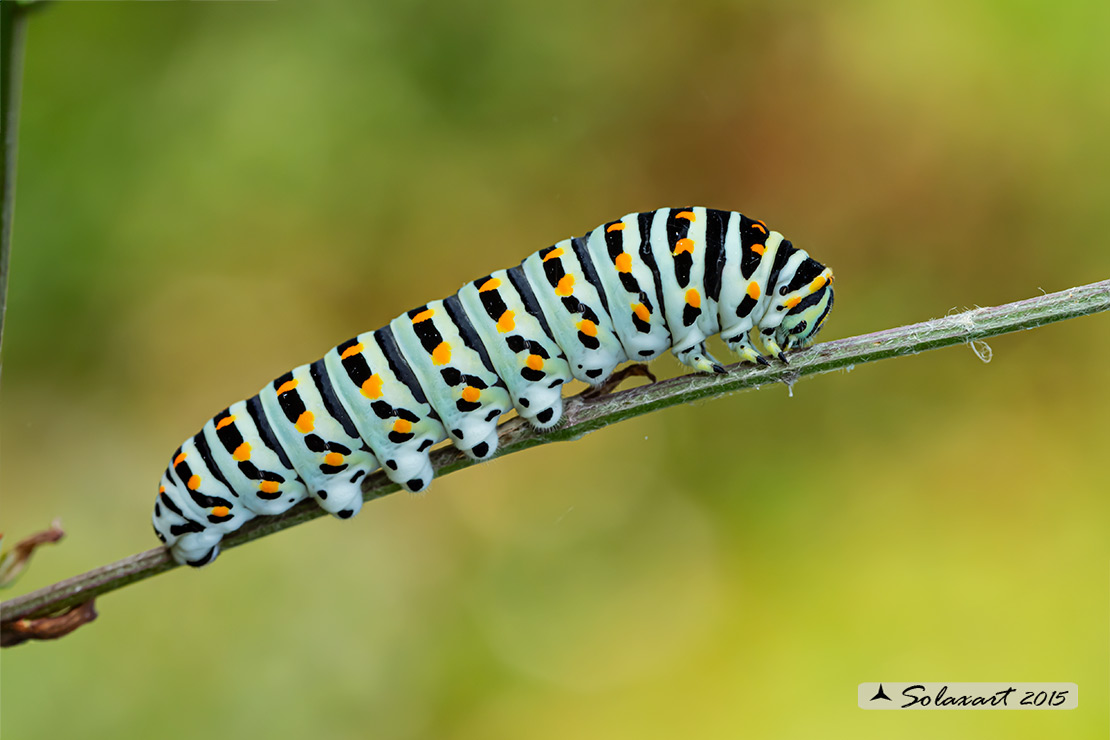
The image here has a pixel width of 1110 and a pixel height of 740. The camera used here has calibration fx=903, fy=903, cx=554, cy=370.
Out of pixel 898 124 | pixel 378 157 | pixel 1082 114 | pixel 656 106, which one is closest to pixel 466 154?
pixel 378 157

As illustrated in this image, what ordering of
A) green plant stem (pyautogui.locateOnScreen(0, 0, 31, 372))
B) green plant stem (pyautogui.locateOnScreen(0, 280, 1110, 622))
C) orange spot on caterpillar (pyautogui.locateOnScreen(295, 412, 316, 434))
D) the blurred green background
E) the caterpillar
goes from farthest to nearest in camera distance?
the blurred green background, orange spot on caterpillar (pyautogui.locateOnScreen(295, 412, 316, 434)), the caterpillar, green plant stem (pyautogui.locateOnScreen(0, 280, 1110, 622)), green plant stem (pyautogui.locateOnScreen(0, 0, 31, 372))

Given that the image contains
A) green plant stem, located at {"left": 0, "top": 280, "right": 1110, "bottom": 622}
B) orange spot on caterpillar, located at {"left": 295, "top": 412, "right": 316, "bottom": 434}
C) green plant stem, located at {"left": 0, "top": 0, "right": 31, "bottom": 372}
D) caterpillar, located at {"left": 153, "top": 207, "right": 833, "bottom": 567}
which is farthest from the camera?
orange spot on caterpillar, located at {"left": 295, "top": 412, "right": 316, "bottom": 434}

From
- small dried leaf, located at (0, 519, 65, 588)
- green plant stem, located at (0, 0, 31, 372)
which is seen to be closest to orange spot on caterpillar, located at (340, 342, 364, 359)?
small dried leaf, located at (0, 519, 65, 588)

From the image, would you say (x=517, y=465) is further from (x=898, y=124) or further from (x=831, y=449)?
(x=898, y=124)

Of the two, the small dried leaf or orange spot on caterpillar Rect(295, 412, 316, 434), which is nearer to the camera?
the small dried leaf

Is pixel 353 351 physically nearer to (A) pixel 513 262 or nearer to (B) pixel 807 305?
(B) pixel 807 305

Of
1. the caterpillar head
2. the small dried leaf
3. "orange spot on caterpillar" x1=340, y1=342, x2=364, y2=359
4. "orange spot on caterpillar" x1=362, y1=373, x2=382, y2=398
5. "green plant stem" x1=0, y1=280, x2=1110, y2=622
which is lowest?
the small dried leaf

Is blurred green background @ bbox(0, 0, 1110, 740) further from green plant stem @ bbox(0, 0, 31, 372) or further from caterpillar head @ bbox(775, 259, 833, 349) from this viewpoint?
green plant stem @ bbox(0, 0, 31, 372)

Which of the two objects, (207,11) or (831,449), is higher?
(207,11)
